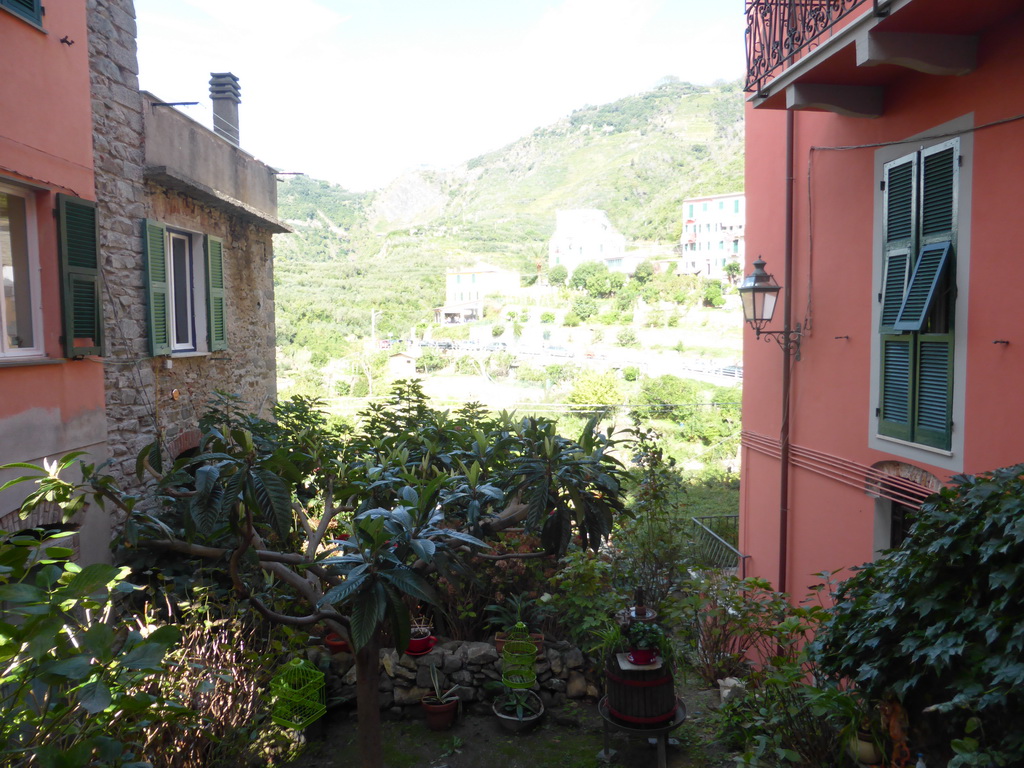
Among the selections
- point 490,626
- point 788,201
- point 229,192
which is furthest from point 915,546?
point 229,192

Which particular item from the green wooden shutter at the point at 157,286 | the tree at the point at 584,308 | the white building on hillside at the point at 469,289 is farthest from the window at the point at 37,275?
the tree at the point at 584,308

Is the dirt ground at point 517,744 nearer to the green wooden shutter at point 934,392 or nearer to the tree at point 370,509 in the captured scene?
the tree at point 370,509

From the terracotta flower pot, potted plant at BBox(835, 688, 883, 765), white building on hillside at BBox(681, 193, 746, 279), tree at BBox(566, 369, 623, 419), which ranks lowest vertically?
tree at BBox(566, 369, 623, 419)

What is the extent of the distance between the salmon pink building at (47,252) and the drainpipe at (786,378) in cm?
532

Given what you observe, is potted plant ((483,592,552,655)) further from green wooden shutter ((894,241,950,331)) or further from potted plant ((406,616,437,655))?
green wooden shutter ((894,241,950,331))

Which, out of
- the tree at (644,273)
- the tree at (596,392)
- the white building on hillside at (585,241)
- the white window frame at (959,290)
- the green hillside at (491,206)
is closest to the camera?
the white window frame at (959,290)

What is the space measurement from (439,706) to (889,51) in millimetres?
5133

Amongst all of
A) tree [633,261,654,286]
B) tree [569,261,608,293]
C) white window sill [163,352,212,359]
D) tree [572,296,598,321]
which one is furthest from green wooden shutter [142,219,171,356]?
tree [633,261,654,286]

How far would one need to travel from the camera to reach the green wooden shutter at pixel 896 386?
4180 mm

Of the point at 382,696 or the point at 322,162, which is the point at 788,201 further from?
the point at 322,162

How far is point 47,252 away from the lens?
4.75 m

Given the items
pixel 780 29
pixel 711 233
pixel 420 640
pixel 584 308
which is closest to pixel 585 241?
pixel 711 233

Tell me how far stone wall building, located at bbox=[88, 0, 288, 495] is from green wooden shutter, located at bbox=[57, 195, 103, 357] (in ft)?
1.18

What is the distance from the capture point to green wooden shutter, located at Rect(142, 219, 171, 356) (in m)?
5.99
